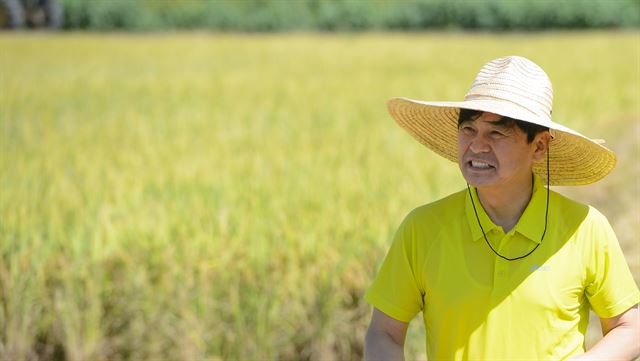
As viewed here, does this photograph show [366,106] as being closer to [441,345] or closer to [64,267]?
[64,267]

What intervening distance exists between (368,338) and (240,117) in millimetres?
5705

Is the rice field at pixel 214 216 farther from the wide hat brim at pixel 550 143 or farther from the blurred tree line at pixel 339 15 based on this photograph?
the blurred tree line at pixel 339 15

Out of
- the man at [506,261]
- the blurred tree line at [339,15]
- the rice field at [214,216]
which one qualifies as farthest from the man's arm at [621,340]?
the blurred tree line at [339,15]

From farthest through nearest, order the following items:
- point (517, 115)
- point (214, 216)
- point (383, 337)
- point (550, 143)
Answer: point (214, 216) → point (550, 143) → point (383, 337) → point (517, 115)

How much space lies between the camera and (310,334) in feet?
9.98

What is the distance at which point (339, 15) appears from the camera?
28422mm

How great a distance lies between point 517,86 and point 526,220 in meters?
0.21

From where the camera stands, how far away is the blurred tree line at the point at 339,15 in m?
27.9

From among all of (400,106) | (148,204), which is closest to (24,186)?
(148,204)

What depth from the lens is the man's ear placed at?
1.65 meters

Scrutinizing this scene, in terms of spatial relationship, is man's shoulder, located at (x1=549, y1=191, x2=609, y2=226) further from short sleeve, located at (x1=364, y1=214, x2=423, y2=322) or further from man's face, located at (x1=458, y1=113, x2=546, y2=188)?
short sleeve, located at (x1=364, y1=214, x2=423, y2=322)

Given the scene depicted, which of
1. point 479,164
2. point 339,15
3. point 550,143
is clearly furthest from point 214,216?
point 339,15

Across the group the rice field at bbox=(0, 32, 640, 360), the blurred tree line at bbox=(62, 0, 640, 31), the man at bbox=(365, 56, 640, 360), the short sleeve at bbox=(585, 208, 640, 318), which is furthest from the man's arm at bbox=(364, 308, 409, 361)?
the blurred tree line at bbox=(62, 0, 640, 31)

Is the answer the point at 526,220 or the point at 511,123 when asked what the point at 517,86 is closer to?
the point at 511,123
